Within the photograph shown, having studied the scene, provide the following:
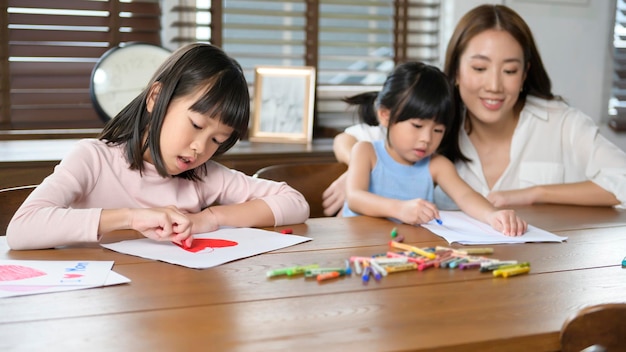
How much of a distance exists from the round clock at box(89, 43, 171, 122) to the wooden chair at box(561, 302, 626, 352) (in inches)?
87.8

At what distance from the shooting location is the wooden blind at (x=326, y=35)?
320 centimetres

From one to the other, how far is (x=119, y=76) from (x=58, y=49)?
0.36m

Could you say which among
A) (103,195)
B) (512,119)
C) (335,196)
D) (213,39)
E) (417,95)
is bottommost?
(335,196)

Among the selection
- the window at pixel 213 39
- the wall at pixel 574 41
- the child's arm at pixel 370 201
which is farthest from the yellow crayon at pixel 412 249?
the wall at pixel 574 41

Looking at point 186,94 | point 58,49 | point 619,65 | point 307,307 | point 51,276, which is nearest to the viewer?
point 307,307

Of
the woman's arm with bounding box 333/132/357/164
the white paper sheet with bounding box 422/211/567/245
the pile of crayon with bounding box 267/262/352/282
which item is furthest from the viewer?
the woman's arm with bounding box 333/132/357/164

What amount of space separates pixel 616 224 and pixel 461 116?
73 cm

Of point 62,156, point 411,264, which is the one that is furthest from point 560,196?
point 62,156

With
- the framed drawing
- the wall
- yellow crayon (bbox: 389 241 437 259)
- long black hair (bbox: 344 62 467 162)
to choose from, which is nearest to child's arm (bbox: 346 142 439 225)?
long black hair (bbox: 344 62 467 162)

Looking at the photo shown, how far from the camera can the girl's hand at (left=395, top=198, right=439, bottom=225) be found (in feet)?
5.55

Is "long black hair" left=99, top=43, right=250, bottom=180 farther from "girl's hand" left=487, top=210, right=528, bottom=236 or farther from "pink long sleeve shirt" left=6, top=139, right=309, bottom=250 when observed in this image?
"girl's hand" left=487, top=210, right=528, bottom=236

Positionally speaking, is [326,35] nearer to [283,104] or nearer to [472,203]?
[283,104]

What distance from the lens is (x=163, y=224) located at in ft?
4.57

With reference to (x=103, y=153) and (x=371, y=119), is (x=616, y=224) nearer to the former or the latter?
(x=371, y=119)
